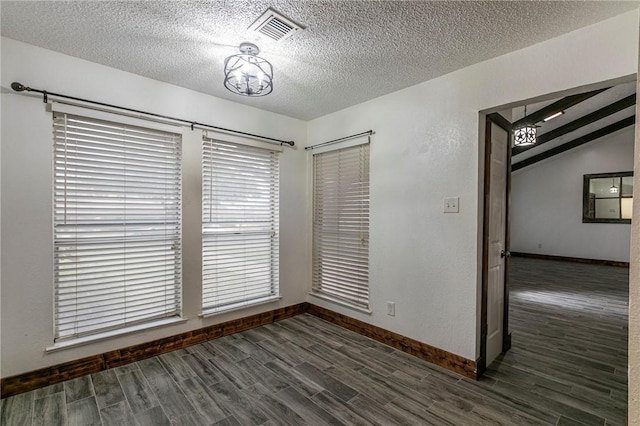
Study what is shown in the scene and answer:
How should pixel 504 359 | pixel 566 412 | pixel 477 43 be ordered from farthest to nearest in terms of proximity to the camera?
pixel 504 359
pixel 477 43
pixel 566 412

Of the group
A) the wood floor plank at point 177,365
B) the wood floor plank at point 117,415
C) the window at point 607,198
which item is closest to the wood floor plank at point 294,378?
the wood floor plank at point 177,365

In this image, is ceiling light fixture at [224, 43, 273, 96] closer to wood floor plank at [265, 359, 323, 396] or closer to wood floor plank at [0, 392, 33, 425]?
wood floor plank at [265, 359, 323, 396]

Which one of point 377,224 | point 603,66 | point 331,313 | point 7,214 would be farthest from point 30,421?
point 603,66

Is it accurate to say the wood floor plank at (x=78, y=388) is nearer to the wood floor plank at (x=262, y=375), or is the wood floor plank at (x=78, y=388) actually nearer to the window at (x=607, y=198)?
the wood floor plank at (x=262, y=375)

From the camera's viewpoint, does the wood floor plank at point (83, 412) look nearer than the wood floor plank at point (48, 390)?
Yes

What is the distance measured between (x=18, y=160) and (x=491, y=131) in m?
3.63

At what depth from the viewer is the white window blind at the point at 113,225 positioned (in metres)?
2.28

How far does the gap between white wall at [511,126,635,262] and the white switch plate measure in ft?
25.0

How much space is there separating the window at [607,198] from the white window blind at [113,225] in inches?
378

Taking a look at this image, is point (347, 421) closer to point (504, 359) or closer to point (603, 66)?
point (504, 359)

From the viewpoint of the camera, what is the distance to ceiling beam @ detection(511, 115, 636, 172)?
6.64 meters

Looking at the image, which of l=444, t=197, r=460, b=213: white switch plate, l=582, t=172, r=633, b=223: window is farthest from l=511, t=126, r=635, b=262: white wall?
l=444, t=197, r=460, b=213: white switch plate

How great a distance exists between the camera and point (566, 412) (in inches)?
76.7

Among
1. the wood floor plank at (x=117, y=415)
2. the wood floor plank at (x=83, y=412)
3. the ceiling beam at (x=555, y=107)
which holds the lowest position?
the wood floor plank at (x=117, y=415)
